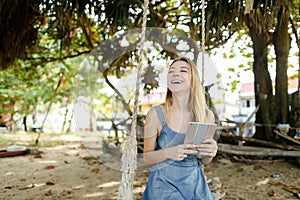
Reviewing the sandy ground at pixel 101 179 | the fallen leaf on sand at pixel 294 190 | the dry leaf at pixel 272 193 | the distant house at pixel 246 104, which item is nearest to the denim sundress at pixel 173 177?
the sandy ground at pixel 101 179

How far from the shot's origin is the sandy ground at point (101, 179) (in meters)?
2.06

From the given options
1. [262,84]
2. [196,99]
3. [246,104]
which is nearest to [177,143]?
[196,99]

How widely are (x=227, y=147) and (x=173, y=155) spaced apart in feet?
8.15

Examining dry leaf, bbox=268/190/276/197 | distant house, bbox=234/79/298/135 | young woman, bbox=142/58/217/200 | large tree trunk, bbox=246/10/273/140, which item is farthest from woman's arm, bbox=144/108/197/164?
distant house, bbox=234/79/298/135

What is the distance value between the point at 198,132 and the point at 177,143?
0.12 m

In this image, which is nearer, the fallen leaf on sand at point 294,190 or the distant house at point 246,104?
the fallen leaf on sand at point 294,190

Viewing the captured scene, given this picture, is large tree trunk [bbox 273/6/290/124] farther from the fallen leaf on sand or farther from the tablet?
the tablet

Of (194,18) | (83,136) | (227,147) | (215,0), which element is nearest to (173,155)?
(83,136)

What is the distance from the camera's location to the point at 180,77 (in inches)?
37.8

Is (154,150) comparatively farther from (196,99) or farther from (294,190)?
(294,190)

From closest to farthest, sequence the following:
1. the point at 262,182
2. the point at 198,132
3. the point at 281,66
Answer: the point at 198,132 → the point at 262,182 → the point at 281,66

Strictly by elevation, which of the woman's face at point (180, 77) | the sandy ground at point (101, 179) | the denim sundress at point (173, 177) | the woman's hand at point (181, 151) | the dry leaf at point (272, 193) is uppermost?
the woman's face at point (180, 77)

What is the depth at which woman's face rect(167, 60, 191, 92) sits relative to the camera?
960mm

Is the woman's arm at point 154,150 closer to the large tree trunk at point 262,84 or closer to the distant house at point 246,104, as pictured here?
the large tree trunk at point 262,84
